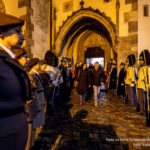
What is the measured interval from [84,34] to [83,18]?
10.1 feet

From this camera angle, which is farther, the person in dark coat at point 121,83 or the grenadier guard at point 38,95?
the person in dark coat at point 121,83

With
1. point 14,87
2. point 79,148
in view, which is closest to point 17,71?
point 14,87

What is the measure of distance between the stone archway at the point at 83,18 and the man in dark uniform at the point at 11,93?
26.2ft

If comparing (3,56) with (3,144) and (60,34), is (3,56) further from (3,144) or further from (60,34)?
(60,34)

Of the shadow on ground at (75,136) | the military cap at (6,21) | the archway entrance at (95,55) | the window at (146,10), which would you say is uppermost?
the window at (146,10)

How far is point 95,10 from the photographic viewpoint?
863 cm

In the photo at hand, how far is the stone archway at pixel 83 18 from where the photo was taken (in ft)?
27.2

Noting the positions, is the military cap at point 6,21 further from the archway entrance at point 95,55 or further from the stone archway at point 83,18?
the archway entrance at point 95,55

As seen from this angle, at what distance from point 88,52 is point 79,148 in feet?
37.0

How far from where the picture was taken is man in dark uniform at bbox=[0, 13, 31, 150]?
83cm

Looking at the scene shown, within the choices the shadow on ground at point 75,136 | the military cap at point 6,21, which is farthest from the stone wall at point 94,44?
the military cap at point 6,21

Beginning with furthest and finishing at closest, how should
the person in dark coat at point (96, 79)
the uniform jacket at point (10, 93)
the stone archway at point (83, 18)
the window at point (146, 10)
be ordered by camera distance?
the stone archway at point (83, 18)
the window at point (146, 10)
the person in dark coat at point (96, 79)
the uniform jacket at point (10, 93)

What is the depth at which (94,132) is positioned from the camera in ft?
9.89

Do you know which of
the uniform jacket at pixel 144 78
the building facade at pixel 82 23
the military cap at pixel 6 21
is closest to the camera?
the military cap at pixel 6 21
